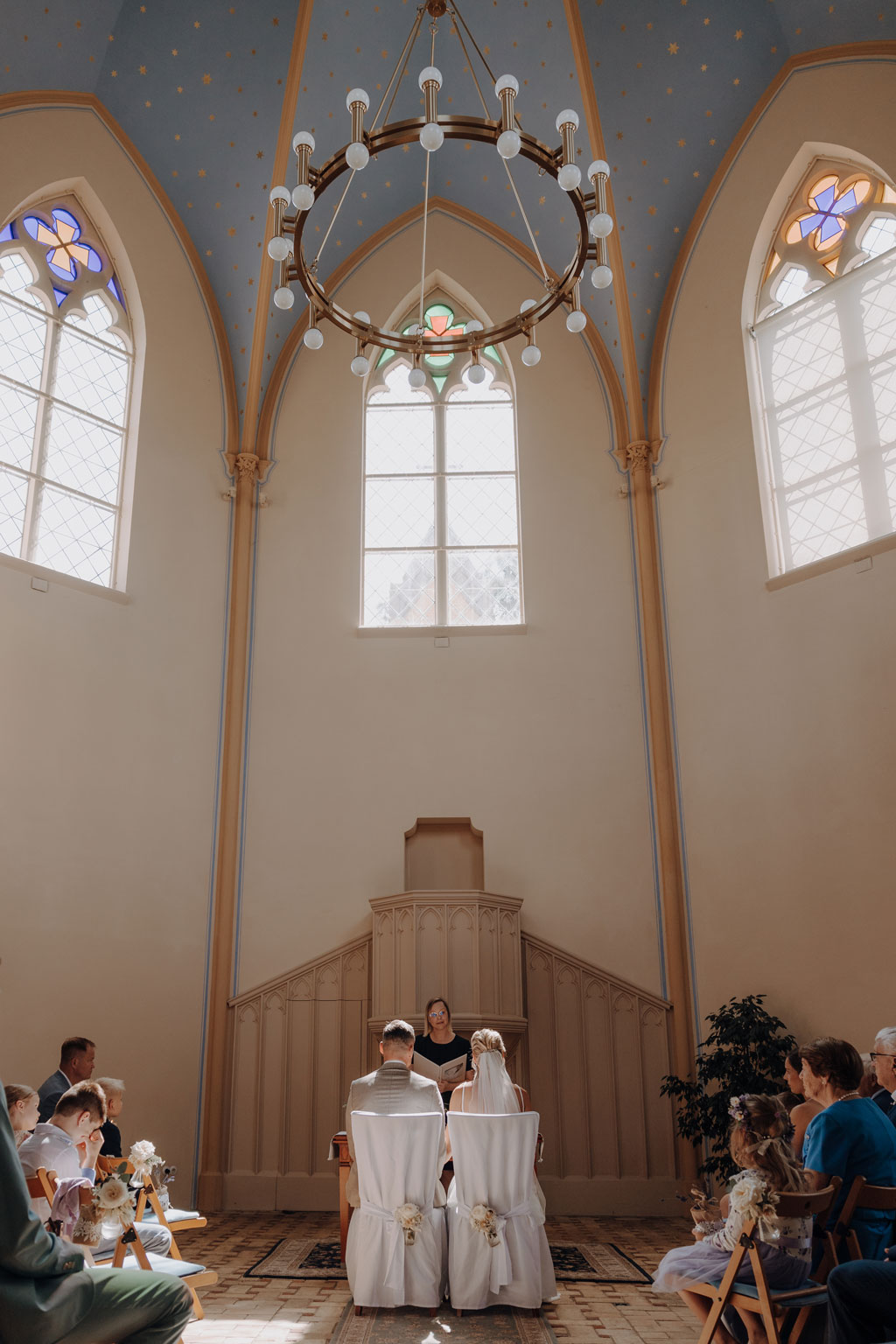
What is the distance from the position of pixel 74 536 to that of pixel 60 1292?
709cm

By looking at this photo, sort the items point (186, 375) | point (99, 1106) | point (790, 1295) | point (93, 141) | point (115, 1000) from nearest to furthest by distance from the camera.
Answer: point (790, 1295)
point (99, 1106)
point (115, 1000)
point (93, 141)
point (186, 375)

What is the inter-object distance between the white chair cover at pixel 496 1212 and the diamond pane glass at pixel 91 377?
688 cm

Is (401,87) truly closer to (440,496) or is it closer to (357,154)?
(440,496)

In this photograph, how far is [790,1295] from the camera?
11.9 feet

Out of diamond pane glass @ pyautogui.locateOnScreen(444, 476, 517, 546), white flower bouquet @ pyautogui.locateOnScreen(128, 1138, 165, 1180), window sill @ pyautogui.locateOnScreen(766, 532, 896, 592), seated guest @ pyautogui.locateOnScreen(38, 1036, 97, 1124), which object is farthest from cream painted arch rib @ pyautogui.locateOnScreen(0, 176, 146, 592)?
window sill @ pyautogui.locateOnScreen(766, 532, 896, 592)

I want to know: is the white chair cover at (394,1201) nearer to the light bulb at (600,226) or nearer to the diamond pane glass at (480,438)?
the light bulb at (600,226)

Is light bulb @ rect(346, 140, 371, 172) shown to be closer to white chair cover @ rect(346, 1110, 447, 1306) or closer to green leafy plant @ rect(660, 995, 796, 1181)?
white chair cover @ rect(346, 1110, 447, 1306)

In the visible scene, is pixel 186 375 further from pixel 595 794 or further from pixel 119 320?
pixel 595 794

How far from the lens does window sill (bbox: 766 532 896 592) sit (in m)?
7.86

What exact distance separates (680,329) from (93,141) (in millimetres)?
5562

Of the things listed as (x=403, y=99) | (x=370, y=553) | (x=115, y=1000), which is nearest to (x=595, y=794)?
(x=370, y=553)

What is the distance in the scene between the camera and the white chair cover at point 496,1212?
199 inches

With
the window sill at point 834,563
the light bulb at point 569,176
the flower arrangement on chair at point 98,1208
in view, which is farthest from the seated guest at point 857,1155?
the window sill at point 834,563

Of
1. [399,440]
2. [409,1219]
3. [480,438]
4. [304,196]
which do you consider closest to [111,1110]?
[409,1219]
